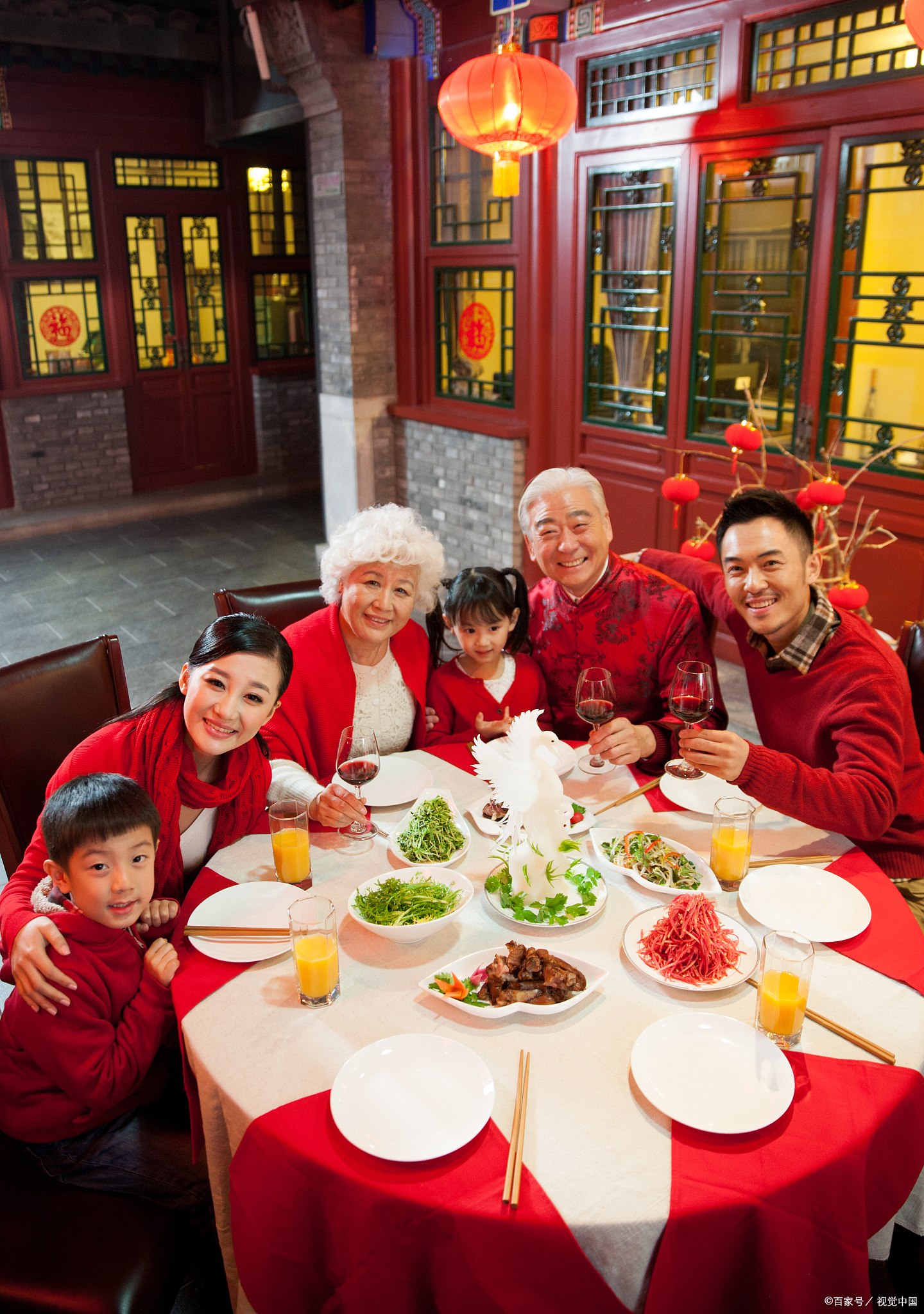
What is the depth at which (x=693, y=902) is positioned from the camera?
1.69m

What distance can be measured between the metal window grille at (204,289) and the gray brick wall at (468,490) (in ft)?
11.5

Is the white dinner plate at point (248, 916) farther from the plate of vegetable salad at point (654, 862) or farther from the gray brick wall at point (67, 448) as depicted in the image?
the gray brick wall at point (67, 448)

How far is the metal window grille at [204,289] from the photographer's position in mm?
9156

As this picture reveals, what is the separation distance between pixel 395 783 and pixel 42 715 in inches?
34.9

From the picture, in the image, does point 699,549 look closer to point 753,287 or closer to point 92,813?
point 753,287

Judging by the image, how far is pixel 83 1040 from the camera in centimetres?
163

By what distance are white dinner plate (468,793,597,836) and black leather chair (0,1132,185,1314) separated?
0.91m

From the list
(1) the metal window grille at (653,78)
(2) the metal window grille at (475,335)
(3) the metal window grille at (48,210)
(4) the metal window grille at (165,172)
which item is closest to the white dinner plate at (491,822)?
(1) the metal window grille at (653,78)

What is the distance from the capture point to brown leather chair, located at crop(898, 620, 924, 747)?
2531mm

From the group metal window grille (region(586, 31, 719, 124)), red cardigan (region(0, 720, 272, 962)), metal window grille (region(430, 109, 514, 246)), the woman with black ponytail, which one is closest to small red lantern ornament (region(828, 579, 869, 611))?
the woman with black ponytail

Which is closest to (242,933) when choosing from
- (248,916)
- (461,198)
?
(248,916)

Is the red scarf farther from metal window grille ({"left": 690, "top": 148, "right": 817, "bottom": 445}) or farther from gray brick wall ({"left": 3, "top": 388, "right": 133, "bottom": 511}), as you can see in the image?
gray brick wall ({"left": 3, "top": 388, "right": 133, "bottom": 511})

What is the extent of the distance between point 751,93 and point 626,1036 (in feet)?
14.6
